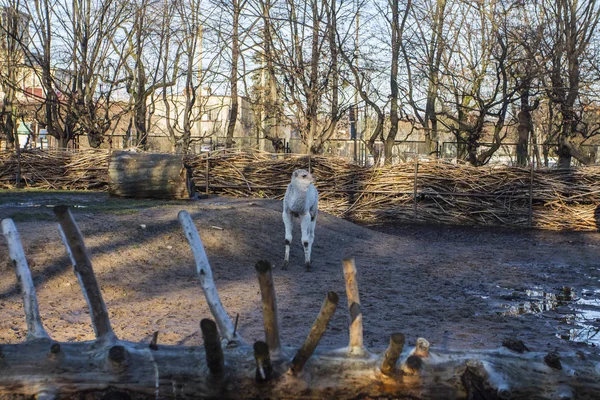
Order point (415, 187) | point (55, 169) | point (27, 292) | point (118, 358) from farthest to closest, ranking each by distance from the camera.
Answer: point (55, 169) → point (415, 187) → point (27, 292) → point (118, 358)

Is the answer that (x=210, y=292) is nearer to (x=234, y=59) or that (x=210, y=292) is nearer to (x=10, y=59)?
(x=234, y=59)

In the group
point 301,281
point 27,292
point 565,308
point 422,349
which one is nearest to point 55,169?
point 301,281

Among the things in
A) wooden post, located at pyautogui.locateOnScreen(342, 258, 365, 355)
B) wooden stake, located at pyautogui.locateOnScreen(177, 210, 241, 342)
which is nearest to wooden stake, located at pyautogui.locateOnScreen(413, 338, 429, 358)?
wooden post, located at pyautogui.locateOnScreen(342, 258, 365, 355)

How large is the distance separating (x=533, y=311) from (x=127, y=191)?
34.9 feet

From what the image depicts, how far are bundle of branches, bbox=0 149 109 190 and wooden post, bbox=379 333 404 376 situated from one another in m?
17.3

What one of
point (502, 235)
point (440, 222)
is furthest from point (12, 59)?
point (502, 235)

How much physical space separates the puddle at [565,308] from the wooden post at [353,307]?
322 cm

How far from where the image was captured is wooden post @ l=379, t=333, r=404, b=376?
3.23 meters

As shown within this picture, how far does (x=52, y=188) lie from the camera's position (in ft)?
65.7

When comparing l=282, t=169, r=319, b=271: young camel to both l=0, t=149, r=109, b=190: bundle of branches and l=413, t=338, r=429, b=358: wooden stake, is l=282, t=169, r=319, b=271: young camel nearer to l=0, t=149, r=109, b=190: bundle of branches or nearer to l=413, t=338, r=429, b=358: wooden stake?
l=413, t=338, r=429, b=358: wooden stake

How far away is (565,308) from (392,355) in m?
4.91

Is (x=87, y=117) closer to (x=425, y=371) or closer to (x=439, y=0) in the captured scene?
(x=439, y=0)

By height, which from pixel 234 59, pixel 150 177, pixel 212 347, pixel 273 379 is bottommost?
pixel 273 379

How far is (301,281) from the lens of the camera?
29.4ft
